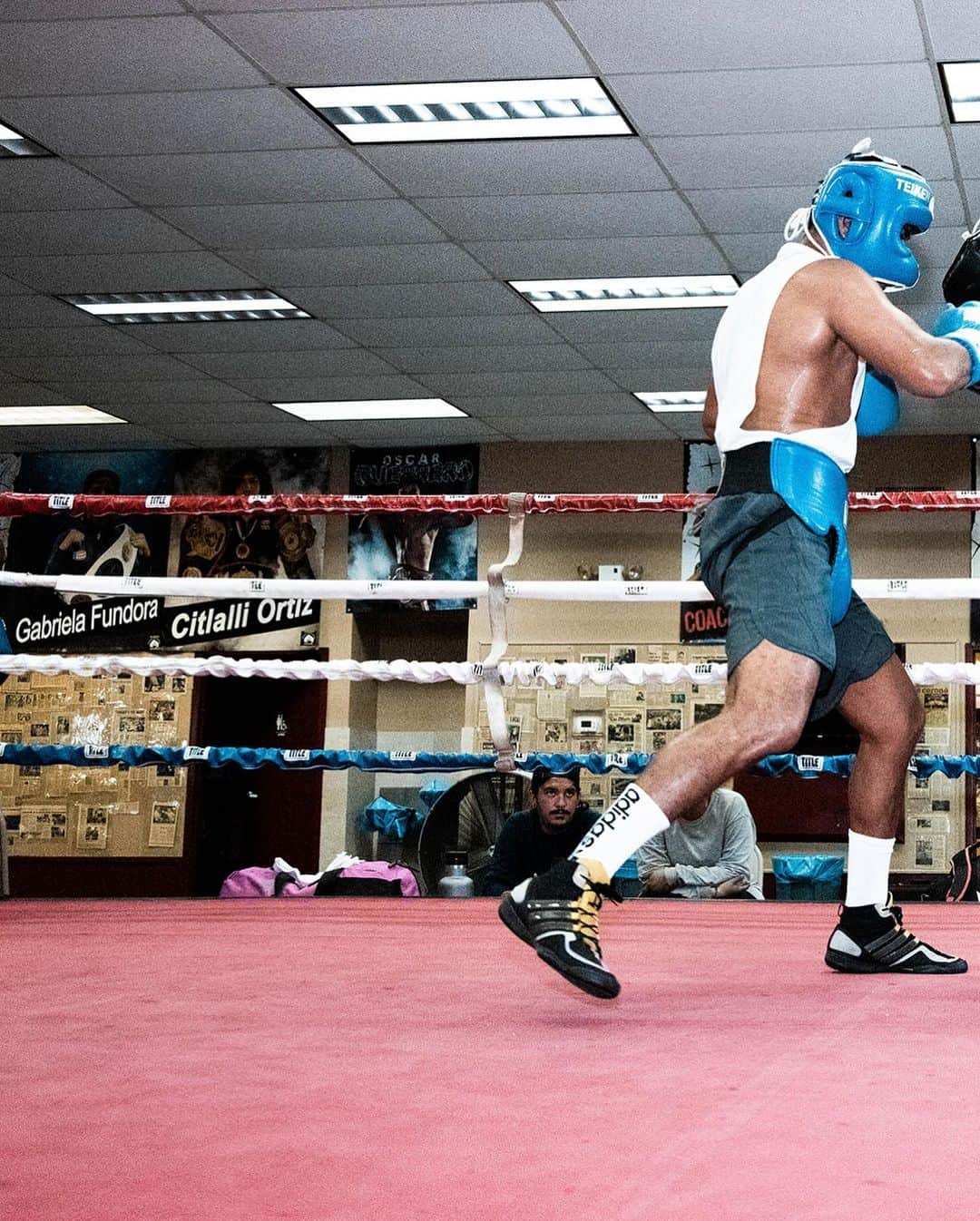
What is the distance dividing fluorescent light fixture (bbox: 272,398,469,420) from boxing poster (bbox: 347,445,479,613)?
2.14 ft

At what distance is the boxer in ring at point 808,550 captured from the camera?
1.65m

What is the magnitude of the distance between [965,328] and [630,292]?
4.55 meters

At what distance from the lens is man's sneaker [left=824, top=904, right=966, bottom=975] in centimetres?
194

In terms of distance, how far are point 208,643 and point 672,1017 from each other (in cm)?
792

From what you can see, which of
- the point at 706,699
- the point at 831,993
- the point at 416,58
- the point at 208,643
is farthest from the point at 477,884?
the point at 208,643

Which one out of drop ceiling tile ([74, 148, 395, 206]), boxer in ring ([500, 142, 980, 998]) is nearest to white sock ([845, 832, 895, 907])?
boxer in ring ([500, 142, 980, 998])

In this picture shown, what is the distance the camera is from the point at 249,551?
9.05m

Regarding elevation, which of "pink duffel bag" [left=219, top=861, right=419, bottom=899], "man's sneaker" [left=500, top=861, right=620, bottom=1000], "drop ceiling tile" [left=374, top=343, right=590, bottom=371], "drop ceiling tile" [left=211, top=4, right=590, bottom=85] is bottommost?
"pink duffel bag" [left=219, top=861, right=419, bottom=899]

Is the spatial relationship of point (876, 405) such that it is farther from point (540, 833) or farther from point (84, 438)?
point (84, 438)

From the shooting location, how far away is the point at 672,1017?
150cm

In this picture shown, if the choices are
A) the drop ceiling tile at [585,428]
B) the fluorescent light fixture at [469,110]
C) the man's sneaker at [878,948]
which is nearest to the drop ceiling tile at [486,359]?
the drop ceiling tile at [585,428]

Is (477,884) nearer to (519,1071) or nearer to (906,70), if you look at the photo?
(906,70)

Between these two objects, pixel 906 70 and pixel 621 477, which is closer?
pixel 906 70

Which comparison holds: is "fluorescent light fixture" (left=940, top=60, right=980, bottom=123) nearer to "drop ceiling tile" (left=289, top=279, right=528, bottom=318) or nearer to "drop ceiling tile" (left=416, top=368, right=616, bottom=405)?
"drop ceiling tile" (left=289, top=279, right=528, bottom=318)
